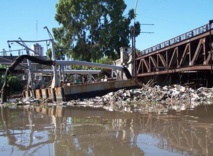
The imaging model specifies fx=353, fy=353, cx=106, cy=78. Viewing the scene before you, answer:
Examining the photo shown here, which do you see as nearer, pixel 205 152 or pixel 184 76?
pixel 205 152

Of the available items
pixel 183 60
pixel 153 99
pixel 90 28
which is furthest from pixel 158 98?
pixel 90 28

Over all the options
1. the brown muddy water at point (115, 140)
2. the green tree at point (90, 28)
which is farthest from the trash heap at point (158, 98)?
the green tree at point (90, 28)

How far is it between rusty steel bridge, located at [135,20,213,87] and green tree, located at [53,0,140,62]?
1264cm

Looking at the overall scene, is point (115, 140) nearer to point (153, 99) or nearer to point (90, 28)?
point (153, 99)

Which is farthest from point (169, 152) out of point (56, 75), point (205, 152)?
point (56, 75)

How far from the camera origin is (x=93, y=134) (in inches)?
458

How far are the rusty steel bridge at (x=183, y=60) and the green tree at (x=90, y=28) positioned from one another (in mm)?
12644

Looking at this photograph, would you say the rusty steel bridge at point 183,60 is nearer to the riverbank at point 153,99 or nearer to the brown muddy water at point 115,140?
the riverbank at point 153,99

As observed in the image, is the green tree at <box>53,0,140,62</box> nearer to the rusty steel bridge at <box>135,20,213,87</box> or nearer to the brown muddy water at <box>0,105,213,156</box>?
the rusty steel bridge at <box>135,20,213,87</box>

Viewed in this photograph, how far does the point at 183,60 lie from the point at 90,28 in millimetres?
29960

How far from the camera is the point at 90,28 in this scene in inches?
2367

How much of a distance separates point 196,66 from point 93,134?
762 inches

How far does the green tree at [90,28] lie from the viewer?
58.5 m

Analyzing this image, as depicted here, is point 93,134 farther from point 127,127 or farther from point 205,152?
point 205,152
